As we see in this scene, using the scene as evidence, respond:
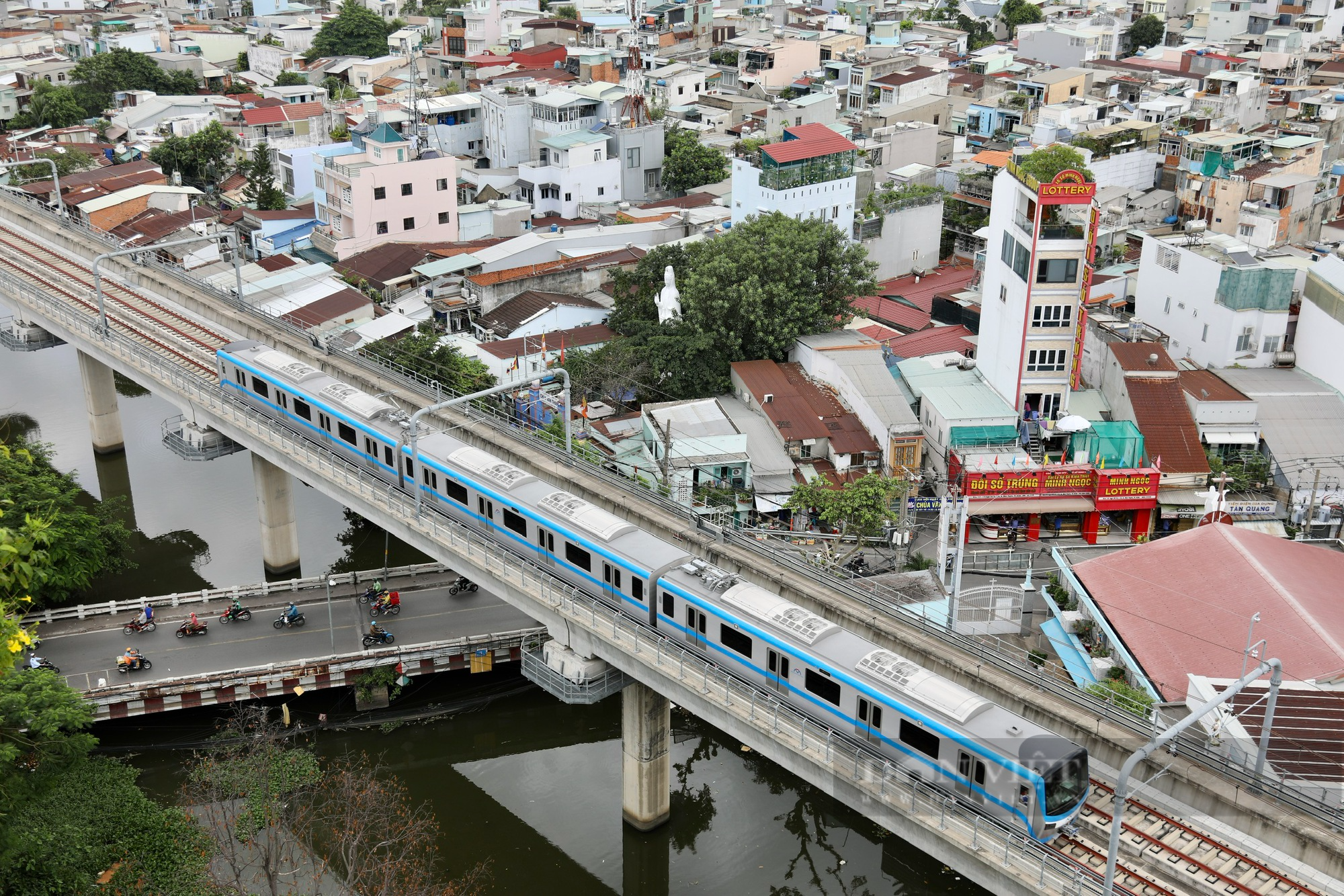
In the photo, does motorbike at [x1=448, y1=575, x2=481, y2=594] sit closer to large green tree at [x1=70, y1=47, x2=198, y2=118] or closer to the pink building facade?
the pink building facade

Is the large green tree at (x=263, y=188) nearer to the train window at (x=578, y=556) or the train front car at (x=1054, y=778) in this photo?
the train window at (x=578, y=556)

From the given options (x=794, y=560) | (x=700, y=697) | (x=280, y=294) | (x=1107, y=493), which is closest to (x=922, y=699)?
(x=700, y=697)

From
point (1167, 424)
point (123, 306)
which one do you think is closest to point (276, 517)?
point (123, 306)

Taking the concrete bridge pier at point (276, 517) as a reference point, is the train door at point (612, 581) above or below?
above

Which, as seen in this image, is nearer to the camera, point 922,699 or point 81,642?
point 922,699

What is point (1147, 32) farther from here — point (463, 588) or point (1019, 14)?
point (463, 588)

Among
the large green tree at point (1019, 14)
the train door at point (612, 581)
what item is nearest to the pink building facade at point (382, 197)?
the train door at point (612, 581)

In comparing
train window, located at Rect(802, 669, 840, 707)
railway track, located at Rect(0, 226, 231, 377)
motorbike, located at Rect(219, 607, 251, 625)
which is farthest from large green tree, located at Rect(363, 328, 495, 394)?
train window, located at Rect(802, 669, 840, 707)

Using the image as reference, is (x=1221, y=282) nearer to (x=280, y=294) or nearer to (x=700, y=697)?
(x=700, y=697)
